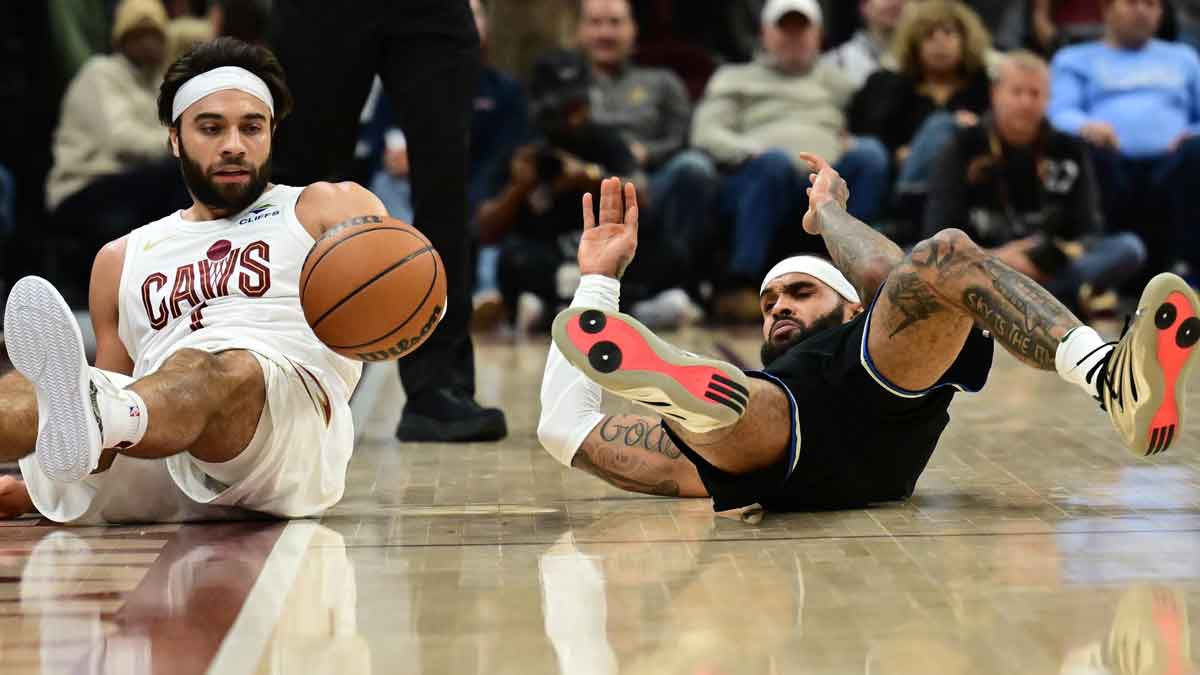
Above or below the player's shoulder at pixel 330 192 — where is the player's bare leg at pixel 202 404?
below

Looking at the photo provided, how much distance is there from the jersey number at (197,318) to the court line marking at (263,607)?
21.5 inches

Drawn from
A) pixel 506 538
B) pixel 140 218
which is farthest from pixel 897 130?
pixel 506 538

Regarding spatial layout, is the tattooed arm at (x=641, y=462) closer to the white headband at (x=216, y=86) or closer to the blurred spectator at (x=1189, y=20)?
the white headband at (x=216, y=86)

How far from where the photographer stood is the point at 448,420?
5758 mm

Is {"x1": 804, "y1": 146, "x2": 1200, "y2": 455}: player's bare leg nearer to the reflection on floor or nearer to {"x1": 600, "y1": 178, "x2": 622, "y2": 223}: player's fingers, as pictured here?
the reflection on floor

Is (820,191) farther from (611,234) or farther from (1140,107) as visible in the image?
(1140,107)

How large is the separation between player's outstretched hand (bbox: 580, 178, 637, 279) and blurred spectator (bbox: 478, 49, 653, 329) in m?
4.67

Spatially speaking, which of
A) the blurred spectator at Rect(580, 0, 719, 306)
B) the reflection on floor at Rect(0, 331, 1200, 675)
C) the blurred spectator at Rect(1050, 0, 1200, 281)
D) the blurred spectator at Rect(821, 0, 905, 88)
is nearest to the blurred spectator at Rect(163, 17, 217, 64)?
the blurred spectator at Rect(580, 0, 719, 306)

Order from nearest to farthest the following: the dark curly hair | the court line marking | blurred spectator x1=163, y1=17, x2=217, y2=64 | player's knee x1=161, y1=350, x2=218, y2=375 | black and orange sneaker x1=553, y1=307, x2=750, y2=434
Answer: the court line marking → black and orange sneaker x1=553, y1=307, x2=750, y2=434 → player's knee x1=161, y1=350, x2=218, y2=375 → the dark curly hair → blurred spectator x1=163, y1=17, x2=217, y2=64

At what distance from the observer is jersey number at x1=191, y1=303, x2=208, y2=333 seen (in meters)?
4.34

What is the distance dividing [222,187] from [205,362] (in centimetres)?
62

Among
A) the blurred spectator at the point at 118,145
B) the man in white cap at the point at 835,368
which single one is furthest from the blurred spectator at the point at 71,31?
the man in white cap at the point at 835,368

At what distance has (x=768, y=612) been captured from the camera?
10.5 ft

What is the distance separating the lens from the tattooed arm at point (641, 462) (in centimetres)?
454
